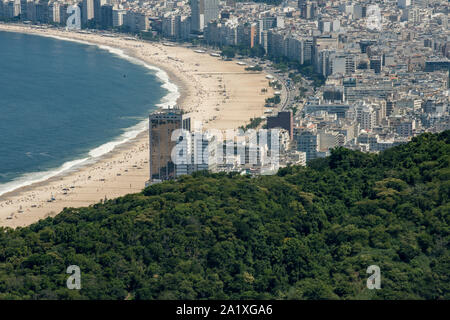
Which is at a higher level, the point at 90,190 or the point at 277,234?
the point at 277,234

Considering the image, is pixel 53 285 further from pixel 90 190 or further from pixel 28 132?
pixel 28 132

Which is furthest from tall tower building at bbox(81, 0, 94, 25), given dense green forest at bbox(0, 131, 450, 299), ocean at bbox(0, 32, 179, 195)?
dense green forest at bbox(0, 131, 450, 299)

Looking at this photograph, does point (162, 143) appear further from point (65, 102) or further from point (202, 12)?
point (202, 12)

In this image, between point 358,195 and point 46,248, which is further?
point 358,195

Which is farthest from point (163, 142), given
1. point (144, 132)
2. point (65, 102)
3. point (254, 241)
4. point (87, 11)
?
point (87, 11)

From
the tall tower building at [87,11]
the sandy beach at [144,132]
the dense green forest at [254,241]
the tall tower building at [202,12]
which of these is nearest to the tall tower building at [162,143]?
the sandy beach at [144,132]

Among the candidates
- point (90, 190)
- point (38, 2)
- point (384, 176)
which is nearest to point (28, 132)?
point (90, 190)
